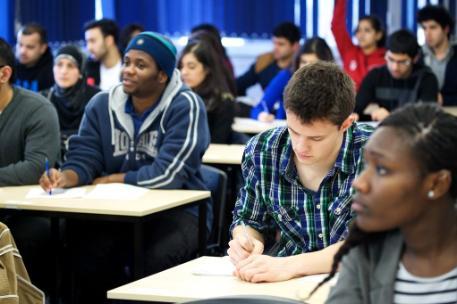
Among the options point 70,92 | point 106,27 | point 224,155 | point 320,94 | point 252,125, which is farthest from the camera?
point 106,27

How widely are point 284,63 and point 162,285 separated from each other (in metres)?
6.26

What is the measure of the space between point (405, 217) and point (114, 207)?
2029mm

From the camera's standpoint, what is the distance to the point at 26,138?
14.1ft

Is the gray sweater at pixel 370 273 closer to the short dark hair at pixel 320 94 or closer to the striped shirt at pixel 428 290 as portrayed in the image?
the striped shirt at pixel 428 290

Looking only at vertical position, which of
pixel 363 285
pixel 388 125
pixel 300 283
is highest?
pixel 388 125

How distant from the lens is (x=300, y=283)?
8.49 feet

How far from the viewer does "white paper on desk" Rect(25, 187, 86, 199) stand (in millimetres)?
3975

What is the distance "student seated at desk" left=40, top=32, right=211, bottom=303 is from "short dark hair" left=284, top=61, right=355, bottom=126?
1534 mm

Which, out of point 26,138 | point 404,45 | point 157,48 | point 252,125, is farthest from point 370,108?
point 26,138

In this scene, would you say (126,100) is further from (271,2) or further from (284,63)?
(271,2)

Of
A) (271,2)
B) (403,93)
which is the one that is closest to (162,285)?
(403,93)

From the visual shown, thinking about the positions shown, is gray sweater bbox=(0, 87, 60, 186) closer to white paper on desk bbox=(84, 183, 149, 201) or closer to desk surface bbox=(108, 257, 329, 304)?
white paper on desk bbox=(84, 183, 149, 201)

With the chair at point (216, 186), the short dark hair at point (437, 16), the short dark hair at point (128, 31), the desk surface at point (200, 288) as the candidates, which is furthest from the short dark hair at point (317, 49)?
the desk surface at point (200, 288)

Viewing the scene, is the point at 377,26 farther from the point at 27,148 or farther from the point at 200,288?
the point at 200,288
